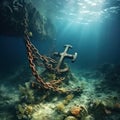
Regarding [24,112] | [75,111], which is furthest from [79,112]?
[24,112]

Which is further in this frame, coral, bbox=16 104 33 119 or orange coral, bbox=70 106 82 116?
coral, bbox=16 104 33 119

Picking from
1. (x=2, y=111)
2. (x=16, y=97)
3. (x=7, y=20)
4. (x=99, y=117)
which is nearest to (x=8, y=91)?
(x=16, y=97)

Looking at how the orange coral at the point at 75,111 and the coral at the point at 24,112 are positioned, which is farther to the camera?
the coral at the point at 24,112

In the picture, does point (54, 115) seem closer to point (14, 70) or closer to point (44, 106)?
point (44, 106)

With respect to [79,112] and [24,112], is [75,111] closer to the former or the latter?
[79,112]

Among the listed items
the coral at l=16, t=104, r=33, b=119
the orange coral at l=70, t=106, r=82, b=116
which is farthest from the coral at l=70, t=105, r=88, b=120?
the coral at l=16, t=104, r=33, b=119

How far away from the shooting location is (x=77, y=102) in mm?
10312

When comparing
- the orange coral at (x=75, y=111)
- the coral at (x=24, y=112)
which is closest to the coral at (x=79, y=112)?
the orange coral at (x=75, y=111)

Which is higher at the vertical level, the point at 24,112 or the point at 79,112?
the point at 24,112

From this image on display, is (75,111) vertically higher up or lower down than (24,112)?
lower down

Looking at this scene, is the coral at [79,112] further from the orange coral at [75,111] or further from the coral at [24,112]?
the coral at [24,112]

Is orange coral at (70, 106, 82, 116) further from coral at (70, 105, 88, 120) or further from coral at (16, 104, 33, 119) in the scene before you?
coral at (16, 104, 33, 119)

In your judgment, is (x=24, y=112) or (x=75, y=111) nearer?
(x=75, y=111)

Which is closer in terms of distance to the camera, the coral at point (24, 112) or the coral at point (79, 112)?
the coral at point (79, 112)
